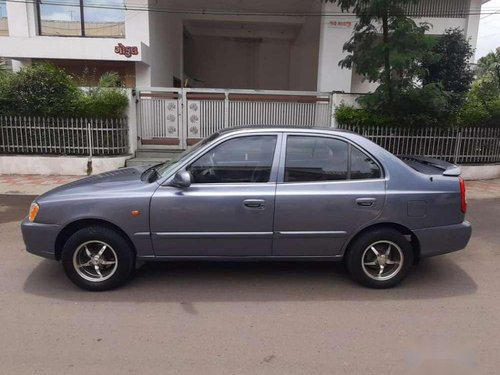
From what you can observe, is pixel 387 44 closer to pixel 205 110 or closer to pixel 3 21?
pixel 205 110

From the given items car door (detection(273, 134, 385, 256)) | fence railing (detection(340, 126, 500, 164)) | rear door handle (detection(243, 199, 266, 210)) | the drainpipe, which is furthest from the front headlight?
fence railing (detection(340, 126, 500, 164))

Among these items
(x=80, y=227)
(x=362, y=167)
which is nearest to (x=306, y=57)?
(x=362, y=167)

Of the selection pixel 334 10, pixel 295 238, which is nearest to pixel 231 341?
pixel 295 238

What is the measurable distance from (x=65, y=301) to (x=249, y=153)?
7.29 feet

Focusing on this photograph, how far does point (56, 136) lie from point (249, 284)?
26.1ft

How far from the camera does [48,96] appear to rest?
1004 centimetres

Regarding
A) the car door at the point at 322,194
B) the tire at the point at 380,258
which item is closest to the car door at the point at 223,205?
the car door at the point at 322,194

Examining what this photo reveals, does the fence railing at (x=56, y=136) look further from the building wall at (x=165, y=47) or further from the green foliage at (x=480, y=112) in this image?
the green foliage at (x=480, y=112)

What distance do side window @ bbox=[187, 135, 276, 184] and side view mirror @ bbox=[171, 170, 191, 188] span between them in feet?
0.49

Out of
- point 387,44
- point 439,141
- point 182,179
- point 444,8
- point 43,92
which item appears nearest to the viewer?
point 182,179

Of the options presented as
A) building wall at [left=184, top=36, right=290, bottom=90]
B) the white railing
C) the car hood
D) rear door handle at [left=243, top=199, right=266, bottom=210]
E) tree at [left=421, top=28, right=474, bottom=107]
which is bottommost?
rear door handle at [left=243, top=199, right=266, bottom=210]

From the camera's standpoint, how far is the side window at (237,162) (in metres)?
4.08

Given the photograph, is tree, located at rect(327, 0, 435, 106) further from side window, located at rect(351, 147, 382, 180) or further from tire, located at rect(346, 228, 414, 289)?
tire, located at rect(346, 228, 414, 289)

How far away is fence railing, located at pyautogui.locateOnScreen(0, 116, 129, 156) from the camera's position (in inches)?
401
